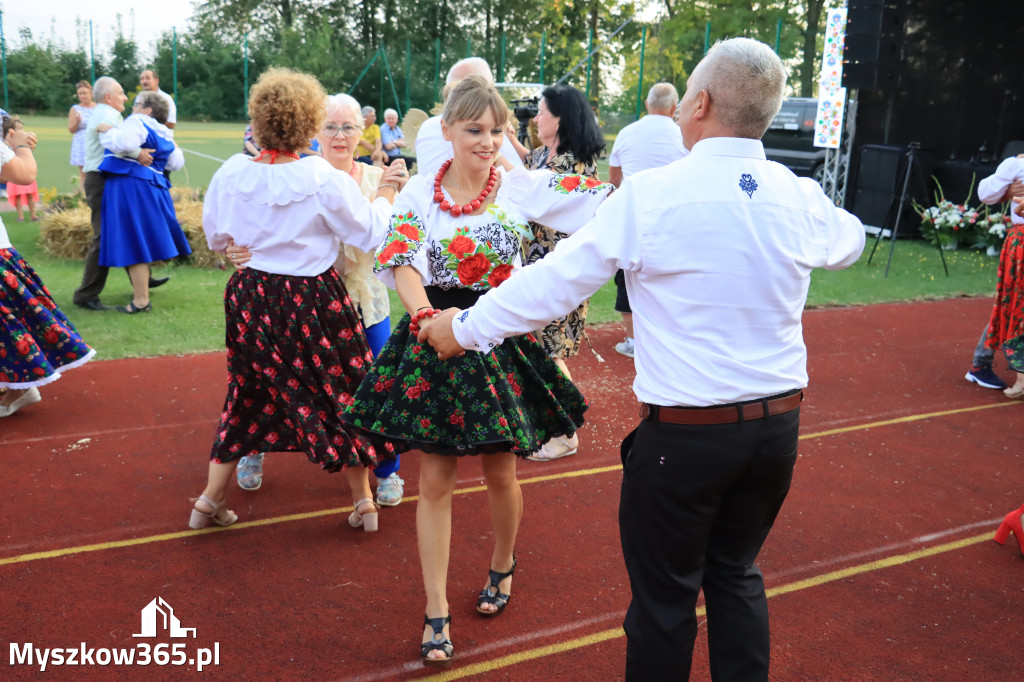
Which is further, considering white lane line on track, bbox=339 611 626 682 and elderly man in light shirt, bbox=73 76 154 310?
elderly man in light shirt, bbox=73 76 154 310

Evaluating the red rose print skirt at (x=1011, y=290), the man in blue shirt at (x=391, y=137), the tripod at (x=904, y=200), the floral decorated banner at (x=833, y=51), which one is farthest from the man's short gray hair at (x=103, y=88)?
the floral decorated banner at (x=833, y=51)

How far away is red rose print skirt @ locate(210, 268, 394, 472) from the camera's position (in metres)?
3.58

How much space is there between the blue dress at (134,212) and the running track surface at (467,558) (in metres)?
2.19

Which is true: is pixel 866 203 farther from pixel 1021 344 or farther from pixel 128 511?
pixel 128 511

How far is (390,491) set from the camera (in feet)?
13.4

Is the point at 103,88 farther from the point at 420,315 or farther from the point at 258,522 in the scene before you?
the point at 420,315

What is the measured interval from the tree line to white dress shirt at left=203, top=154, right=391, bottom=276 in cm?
1577

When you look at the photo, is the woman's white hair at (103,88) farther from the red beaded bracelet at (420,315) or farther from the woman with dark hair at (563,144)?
the red beaded bracelet at (420,315)

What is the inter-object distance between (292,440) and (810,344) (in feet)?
16.1

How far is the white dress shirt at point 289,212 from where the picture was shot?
3498 mm

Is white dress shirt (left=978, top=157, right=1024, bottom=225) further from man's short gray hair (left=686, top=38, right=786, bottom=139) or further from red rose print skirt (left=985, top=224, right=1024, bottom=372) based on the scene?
man's short gray hair (left=686, top=38, right=786, bottom=139)

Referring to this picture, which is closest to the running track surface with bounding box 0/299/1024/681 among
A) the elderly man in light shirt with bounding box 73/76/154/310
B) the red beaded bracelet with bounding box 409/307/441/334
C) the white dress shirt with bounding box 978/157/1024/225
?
the red beaded bracelet with bounding box 409/307/441/334

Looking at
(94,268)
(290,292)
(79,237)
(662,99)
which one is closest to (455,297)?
(290,292)

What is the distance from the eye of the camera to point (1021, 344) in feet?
14.7
